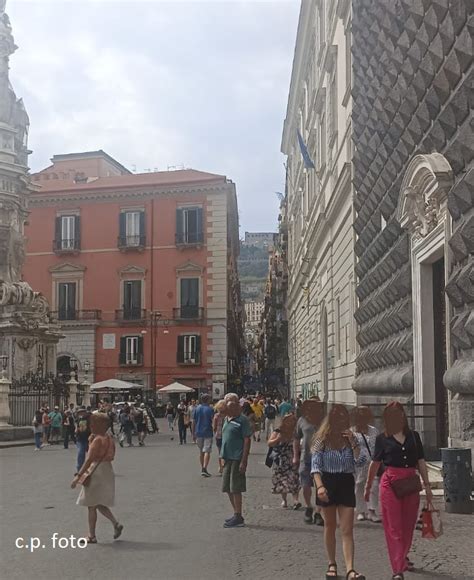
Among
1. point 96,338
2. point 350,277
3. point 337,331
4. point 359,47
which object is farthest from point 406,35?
point 96,338

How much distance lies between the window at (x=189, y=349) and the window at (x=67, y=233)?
32.7 ft

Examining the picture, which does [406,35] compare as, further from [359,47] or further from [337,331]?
[337,331]

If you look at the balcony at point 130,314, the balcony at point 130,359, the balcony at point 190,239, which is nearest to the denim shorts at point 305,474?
the balcony at point 130,359

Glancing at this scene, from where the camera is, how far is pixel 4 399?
84.8 feet

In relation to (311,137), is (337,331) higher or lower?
lower

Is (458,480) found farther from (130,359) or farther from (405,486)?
(130,359)

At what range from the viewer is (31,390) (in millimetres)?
27797

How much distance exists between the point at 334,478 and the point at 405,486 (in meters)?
0.58

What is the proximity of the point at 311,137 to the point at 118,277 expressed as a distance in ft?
74.6

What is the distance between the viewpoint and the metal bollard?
9.15 metres

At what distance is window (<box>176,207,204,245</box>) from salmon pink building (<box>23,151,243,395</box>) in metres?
0.07

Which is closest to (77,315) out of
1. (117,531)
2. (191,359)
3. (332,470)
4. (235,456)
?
(191,359)

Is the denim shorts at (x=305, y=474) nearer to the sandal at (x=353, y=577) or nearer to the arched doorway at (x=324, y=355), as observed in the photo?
the sandal at (x=353, y=577)

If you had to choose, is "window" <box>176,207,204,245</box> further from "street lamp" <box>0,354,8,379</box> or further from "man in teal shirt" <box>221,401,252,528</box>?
"man in teal shirt" <box>221,401,252,528</box>
